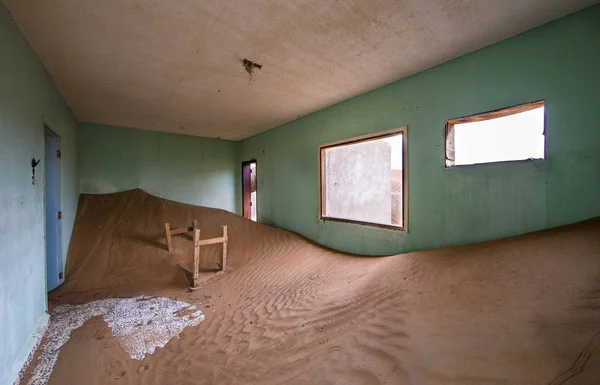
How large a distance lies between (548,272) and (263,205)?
6.43 metres

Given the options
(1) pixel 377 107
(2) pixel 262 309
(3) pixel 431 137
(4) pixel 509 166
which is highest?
(1) pixel 377 107

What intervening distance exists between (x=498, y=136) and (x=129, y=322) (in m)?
5.37

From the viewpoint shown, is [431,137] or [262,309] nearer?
[262,309]

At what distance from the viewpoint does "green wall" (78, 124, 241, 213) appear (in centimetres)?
673

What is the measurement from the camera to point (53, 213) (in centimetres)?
409

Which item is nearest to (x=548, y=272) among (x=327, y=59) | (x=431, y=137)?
(x=431, y=137)

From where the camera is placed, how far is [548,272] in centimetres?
205

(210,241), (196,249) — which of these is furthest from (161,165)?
(196,249)

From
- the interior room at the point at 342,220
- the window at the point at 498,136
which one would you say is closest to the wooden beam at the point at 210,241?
the interior room at the point at 342,220

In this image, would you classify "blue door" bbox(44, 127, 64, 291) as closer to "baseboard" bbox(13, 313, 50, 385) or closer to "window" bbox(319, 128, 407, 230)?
"baseboard" bbox(13, 313, 50, 385)

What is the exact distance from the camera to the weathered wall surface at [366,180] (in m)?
8.77

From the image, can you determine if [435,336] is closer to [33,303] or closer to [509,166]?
[509,166]

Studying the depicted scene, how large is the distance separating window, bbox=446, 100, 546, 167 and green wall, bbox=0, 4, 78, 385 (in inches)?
184

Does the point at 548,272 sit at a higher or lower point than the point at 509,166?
lower
